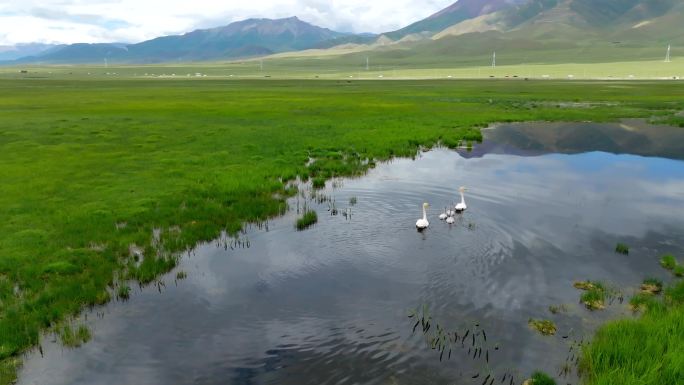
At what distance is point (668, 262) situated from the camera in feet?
54.5

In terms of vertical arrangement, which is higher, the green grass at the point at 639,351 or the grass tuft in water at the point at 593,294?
the green grass at the point at 639,351

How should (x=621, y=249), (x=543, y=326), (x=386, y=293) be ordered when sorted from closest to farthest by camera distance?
(x=543, y=326)
(x=386, y=293)
(x=621, y=249)

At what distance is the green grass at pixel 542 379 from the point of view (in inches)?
416

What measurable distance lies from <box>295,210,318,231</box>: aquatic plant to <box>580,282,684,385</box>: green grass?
12.4 m

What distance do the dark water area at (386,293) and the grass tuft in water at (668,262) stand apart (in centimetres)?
55

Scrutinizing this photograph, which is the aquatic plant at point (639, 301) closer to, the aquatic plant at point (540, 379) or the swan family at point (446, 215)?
the aquatic plant at point (540, 379)

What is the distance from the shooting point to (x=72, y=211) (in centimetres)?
2239

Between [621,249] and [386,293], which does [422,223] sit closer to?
[386,293]

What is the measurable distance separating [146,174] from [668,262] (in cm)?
2766

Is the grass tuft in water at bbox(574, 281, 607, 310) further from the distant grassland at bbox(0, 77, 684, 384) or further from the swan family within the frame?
the distant grassland at bbox(0, 77, 684, 384)

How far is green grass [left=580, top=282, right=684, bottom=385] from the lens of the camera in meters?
10.0

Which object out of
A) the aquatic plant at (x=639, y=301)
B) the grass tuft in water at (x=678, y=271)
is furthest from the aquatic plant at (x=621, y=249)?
the aquatic plant at (x=639, y=301)

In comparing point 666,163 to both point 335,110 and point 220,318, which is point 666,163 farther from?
point 335,110

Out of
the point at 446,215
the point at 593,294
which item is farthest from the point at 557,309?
the point at 446,215
